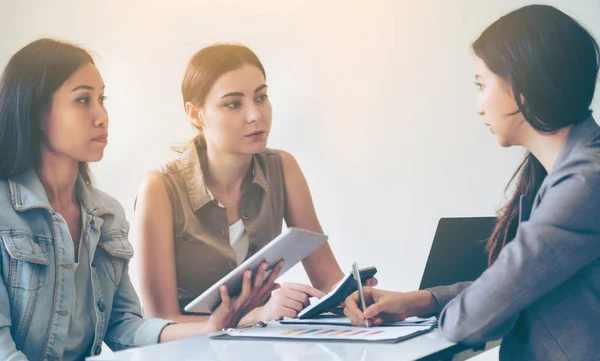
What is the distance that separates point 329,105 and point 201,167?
1.08 metres

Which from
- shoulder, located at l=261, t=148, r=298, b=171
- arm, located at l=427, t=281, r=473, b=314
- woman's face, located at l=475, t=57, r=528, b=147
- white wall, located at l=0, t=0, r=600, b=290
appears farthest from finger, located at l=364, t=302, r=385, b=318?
white wall, located at l=0, t=0, r=600, b=290

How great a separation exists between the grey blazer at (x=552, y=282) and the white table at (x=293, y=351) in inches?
2.4

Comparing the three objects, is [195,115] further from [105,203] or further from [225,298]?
[225,298]

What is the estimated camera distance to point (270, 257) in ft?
4.70

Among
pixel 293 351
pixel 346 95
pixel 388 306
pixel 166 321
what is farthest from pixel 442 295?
pixel 346 95

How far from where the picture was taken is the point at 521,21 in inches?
50.6

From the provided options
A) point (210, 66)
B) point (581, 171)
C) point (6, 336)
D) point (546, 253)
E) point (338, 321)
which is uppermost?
point (210, 66)

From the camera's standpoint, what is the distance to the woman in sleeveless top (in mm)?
2002

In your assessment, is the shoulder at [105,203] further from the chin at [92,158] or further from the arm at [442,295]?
the arm at [442,295]

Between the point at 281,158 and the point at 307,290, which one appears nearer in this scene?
the point at 307,290

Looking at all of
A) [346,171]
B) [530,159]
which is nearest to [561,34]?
[530,159]

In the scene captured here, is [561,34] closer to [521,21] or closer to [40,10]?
[521,21]

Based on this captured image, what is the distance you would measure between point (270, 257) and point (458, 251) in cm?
55

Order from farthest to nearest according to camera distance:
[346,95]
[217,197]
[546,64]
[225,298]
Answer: [346,95] < [217,197] < [225,298] < [546,64]
